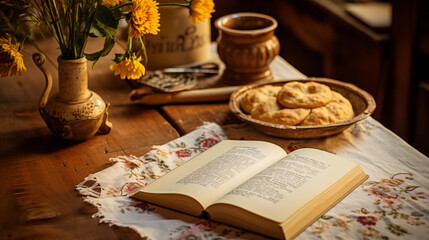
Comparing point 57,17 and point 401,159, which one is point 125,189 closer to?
point 57,17

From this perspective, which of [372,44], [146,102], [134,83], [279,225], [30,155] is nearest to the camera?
[279,225]

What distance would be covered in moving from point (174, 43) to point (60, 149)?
57 centimetres

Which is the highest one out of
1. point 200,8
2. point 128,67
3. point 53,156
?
point 200,8

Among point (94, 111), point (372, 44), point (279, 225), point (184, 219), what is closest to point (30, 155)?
point (94, 111)

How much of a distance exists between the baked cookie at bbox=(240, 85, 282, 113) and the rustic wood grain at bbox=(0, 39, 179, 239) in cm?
20

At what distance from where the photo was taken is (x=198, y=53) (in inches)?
64.3

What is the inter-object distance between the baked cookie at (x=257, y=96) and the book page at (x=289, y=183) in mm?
234

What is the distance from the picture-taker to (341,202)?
94 centimetres

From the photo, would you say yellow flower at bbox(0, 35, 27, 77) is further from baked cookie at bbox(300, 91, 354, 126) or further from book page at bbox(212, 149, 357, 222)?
baked cookie at bbox(300, 91, 354, 126)

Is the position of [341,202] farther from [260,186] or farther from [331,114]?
[331,114]

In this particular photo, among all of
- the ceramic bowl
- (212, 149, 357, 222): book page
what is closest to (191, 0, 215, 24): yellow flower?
the ceramic bowl

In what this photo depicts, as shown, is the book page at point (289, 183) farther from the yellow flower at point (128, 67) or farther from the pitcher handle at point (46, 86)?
the pitcher handle at point (46, 86)

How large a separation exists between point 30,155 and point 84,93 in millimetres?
196

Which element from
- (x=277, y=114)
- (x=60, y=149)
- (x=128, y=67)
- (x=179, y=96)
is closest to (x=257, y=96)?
(x=277, y=114)
